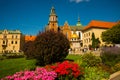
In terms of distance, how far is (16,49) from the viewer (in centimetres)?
10650

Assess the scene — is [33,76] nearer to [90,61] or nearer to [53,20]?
[90,61]

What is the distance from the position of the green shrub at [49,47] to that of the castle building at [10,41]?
87.1 meters

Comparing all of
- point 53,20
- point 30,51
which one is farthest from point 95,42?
point 30,51

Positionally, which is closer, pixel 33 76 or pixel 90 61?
pixel 33 76

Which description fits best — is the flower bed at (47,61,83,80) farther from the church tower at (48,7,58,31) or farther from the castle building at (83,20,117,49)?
the church tower at (48,7,58,31)

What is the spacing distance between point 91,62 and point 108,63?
3041 millimetres

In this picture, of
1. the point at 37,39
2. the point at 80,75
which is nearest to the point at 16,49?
the point at 37,39

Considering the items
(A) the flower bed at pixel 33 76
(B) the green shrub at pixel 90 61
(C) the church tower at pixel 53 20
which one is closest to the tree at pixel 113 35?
(C) the church tower at pixel 53 20

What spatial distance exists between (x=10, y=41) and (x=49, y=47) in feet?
299

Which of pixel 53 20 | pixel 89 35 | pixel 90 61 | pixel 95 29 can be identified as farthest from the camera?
pixel 53 20

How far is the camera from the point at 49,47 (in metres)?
21.5

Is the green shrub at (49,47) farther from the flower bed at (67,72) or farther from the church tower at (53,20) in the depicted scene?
the church tower at (53,20)

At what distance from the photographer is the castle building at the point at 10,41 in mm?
106125

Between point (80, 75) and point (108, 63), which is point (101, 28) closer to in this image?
point (108, 63)
